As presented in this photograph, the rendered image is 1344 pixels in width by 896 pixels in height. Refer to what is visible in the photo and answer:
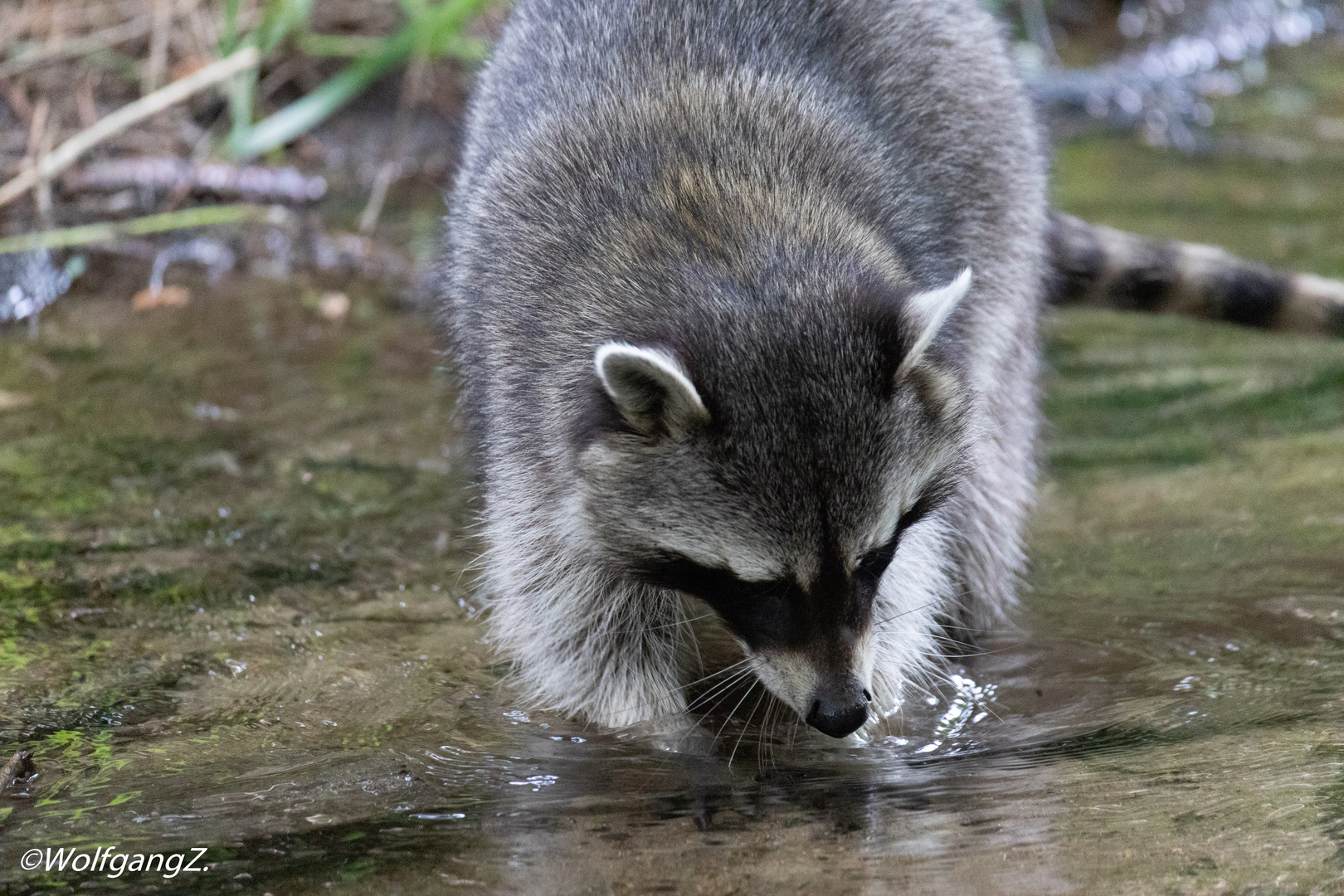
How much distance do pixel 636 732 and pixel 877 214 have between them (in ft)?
4.35

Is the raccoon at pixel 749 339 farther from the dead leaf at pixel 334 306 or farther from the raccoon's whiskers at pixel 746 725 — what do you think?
the dead leaf at pixel 334 306

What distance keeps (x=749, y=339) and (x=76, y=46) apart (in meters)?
5.61

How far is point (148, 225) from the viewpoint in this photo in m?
5.98

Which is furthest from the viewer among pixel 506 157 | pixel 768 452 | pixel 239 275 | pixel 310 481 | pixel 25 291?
pixel 239 275

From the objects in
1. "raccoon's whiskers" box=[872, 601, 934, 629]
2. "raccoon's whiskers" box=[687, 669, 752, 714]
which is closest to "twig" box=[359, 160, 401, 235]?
"raccoon's whiskers" box=[687, 669, 752, 714]

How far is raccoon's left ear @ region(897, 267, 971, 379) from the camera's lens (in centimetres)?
265

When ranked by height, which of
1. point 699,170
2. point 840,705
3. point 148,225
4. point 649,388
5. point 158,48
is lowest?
Answer: point 148,225

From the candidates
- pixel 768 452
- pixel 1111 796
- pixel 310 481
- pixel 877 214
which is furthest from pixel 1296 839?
pixel 310 481

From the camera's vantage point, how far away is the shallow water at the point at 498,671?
223 cm

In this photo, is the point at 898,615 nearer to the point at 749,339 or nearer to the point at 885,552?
the point at 885,552

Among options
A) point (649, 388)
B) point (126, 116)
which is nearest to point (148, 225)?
point (126, 116)

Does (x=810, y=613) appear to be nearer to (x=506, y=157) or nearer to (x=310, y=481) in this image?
(x=506, y=157)

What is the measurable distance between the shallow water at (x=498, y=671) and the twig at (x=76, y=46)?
199 centimetres

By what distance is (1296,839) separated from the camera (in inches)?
84.5
